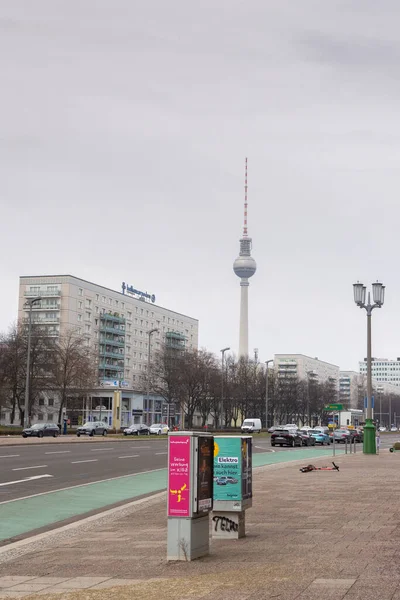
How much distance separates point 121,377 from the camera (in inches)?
5217

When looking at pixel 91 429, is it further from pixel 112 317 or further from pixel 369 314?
pixel 112 317

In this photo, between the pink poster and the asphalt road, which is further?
the asphalt road

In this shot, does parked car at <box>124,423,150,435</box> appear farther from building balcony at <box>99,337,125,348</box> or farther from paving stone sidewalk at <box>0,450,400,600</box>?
paving stone sidewalk at <box>0,450,400,600</box>

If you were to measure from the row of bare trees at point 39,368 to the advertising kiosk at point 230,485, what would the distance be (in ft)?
216

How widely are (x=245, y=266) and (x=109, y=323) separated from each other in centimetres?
6485

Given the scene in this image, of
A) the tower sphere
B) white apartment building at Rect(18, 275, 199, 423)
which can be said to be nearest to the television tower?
the tower sphere

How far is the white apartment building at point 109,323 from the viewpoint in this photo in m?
119

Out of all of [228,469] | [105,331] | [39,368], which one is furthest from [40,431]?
[105,331]

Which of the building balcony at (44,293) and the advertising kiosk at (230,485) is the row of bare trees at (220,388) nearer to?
the building balcony at (44,293)

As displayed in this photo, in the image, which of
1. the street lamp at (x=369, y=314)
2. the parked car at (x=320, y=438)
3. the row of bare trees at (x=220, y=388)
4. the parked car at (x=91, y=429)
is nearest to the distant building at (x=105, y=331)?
the row of bare trees at (x=220, y=388)

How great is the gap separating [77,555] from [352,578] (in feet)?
11.8

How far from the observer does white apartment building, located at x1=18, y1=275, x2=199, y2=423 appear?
118750mm

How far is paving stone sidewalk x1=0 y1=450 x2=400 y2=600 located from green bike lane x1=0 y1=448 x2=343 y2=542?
1.30m

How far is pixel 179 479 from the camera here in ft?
28.7
